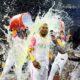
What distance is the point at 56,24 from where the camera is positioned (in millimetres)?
6426

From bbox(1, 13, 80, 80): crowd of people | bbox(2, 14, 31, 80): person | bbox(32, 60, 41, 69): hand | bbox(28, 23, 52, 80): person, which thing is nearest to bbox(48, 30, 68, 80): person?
bbox(1, 13, 80, 80): crowd of people

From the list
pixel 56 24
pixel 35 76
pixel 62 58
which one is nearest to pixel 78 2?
pixel 56 24

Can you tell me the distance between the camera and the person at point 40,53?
20.6ft

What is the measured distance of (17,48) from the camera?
6316 millimetres

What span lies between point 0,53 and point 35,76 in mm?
624

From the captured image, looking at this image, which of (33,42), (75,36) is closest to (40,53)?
(33,42)

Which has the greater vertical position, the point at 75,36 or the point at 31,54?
the point at 75,36

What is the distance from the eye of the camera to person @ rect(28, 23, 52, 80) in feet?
20.6

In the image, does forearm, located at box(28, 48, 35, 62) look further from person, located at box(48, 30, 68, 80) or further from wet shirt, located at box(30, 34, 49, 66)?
person, located at box(48, 30, 68, 80)

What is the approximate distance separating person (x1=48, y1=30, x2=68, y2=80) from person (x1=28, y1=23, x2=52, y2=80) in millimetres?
113

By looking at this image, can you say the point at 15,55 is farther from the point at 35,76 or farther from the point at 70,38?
the point at 70,38

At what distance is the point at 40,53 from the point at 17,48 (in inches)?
13.9

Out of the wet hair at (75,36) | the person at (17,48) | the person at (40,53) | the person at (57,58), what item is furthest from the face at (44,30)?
the wet hair at (75,36)

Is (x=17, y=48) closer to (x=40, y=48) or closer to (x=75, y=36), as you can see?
(x=40, y=48)
